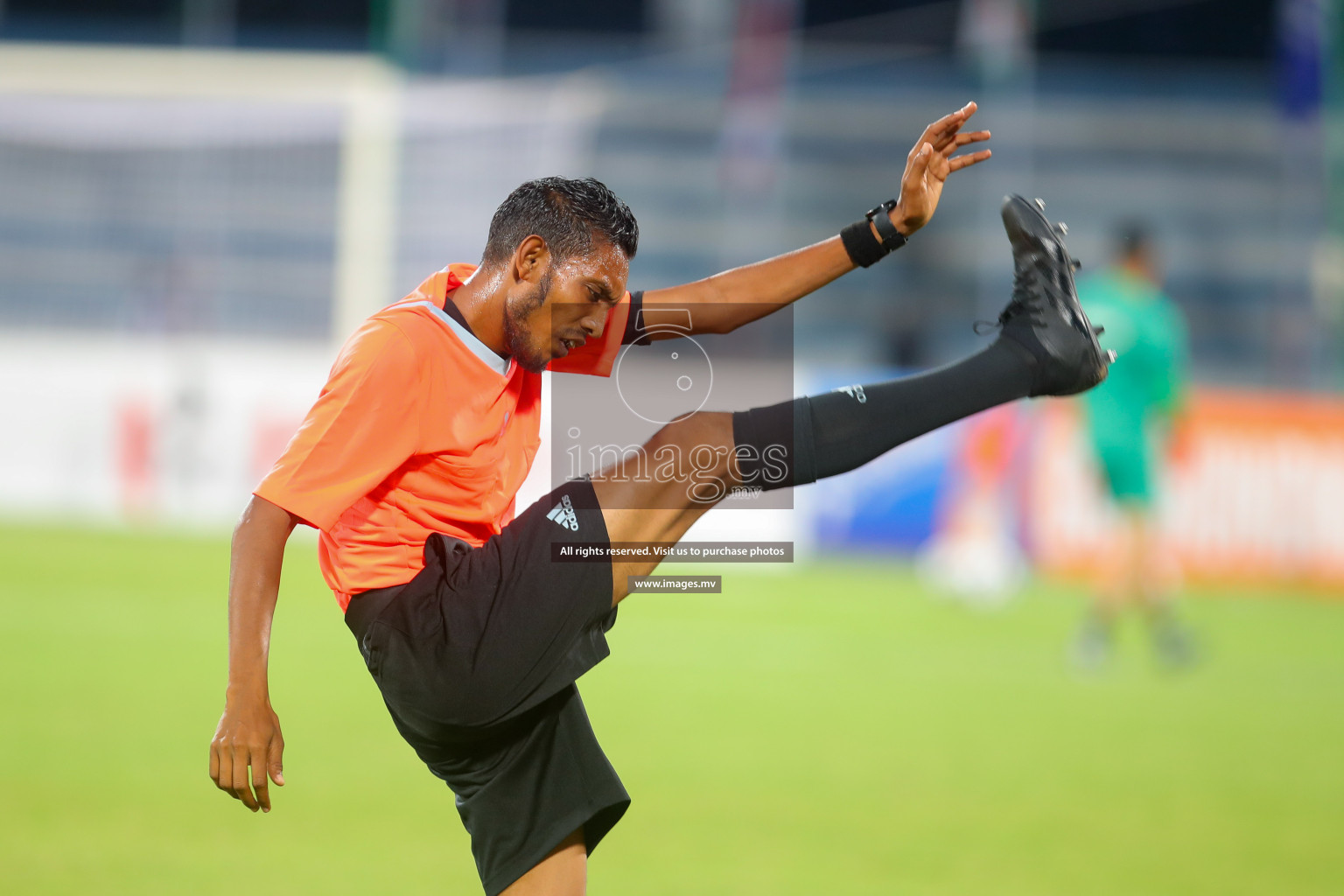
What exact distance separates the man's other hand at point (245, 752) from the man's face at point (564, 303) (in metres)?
0.92

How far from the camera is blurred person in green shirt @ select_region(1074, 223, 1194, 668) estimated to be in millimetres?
7688

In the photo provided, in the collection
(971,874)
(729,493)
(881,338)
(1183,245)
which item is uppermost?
(1183,245)

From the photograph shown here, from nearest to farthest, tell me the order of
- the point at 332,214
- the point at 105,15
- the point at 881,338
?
the point at 332,214 < the point at 881,338 < the point at 105,15

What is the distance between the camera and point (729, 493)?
2.77 m

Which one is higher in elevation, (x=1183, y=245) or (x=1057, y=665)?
(x=1183, y=245)

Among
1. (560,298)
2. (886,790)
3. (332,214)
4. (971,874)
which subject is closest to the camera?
(560,298)

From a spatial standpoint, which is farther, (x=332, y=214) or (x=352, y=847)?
(x=332, y=214)

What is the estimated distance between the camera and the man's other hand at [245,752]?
2367mm

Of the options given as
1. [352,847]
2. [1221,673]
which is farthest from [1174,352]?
[352,847]

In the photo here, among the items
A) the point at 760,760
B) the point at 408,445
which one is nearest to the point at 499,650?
the point at 408,445

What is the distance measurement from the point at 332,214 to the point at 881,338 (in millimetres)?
6984

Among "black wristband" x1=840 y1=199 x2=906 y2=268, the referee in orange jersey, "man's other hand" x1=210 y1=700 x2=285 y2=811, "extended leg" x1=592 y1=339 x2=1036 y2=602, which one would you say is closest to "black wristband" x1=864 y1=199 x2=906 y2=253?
"black wristband" x1=840 y1=199 x2=906 y2=268

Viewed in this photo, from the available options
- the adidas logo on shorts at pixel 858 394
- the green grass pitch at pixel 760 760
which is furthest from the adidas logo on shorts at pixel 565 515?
the green grass pitch at pixel 760 760

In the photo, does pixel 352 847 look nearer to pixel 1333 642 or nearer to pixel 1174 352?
pixel 1174 352
